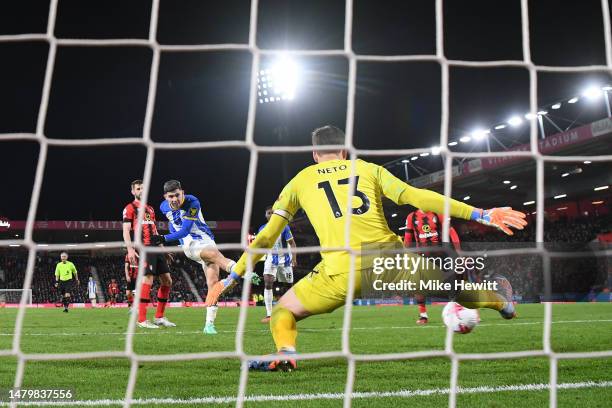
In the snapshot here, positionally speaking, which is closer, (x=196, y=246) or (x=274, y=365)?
(x=274, y=365)

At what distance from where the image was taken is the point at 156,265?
26.1 ft

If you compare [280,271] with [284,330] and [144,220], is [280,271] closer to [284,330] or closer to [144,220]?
[144,220]

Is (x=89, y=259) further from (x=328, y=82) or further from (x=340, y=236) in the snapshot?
(x=340, y=236)

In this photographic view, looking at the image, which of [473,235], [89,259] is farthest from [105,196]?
[473,235]

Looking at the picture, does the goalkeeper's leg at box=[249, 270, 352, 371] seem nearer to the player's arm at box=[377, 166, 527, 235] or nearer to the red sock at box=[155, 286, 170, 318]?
the player's arm at box=[377, 166, 527, 235]

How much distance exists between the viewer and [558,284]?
19812 millimetres

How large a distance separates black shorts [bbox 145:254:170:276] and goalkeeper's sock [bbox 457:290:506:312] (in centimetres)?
458

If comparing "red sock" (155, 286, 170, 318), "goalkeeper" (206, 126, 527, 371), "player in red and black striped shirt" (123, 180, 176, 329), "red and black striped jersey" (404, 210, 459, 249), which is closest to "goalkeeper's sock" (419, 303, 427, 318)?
"red and black striped jersey" (404, 210, 459, 249)

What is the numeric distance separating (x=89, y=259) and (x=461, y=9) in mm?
21840

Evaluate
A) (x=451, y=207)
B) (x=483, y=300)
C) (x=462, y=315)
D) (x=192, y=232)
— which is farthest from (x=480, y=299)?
(x=192, y=232)

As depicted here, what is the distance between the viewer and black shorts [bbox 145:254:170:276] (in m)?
7.83

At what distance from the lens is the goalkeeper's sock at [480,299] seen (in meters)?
4.12

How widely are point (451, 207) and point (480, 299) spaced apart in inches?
39.0

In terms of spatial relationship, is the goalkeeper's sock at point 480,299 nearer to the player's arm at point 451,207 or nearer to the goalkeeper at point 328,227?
the goalkeeper at point 328,227
